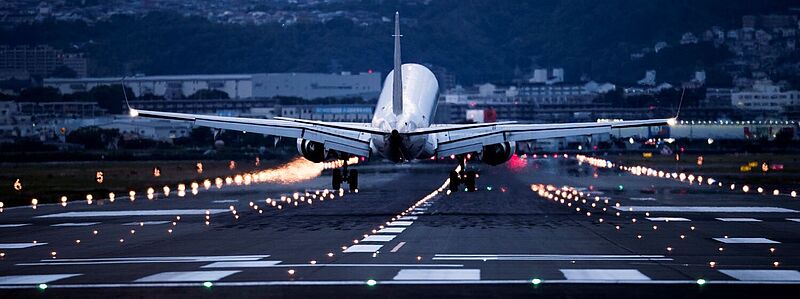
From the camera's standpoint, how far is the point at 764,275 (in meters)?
26.8

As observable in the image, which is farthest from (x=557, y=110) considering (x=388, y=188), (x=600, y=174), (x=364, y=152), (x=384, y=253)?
(x=384, y=253)

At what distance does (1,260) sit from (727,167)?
75.7 meters

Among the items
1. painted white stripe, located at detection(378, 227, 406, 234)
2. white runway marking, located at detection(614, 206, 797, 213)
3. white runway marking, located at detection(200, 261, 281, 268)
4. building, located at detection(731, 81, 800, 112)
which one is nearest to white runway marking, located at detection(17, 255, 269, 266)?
white runway marking, located at detection(200, 261, 281, 268)

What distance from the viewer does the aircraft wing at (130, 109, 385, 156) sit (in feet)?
191

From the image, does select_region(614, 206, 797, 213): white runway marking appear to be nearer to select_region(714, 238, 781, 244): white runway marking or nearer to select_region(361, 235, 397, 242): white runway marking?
select_region(714, 238, 781, 244): white runway marking

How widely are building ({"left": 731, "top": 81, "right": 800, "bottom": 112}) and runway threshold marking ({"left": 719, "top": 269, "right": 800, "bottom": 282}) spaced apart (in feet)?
414

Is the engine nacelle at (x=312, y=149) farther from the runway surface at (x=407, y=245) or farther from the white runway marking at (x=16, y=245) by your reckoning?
the white runway marking at (x=16, y=245)

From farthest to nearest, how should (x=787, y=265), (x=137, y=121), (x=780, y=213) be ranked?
(x=137, y=121) → (x=780, y=213) → (x=787, y=265)

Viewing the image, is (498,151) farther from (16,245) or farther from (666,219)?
(16,245)

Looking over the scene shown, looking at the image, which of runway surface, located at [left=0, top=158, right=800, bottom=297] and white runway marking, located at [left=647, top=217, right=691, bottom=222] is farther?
white runway marking, located at [left=647, top=217, right=691, bottom=222]

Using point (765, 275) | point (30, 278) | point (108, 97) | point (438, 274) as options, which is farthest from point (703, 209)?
point (108, 97)

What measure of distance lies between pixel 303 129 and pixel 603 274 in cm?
3245

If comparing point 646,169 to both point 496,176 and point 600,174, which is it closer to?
point 600,174

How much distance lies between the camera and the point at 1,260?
31.5 meters
